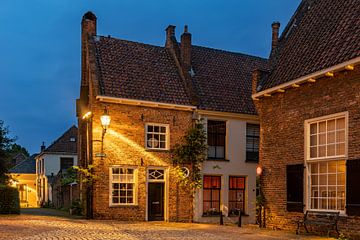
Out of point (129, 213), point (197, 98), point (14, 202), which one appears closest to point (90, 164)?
point (129, 213)

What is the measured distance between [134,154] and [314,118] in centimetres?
925

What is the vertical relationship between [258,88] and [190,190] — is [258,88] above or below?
above

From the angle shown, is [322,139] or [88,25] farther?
[88,25]

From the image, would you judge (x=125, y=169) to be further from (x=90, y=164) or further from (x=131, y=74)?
(x=131, y=74)

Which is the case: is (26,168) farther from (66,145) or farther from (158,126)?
(158,126)

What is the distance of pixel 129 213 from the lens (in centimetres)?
2008

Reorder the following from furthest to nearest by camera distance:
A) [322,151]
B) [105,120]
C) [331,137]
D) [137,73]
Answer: [137,73]
[105,120]
[322,151]
[331,137]

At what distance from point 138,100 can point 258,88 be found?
6.07 metres

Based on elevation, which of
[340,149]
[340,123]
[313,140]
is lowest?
[340,149]

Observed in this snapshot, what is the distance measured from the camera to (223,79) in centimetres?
2480

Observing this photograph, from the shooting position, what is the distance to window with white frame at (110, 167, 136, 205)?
20.0 metres

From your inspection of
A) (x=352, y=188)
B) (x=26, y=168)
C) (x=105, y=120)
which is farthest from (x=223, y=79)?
(x=26, y=168)

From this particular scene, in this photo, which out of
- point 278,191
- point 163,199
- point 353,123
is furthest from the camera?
point 163,199

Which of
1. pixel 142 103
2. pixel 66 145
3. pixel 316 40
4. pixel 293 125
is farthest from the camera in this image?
pixel 66 145
